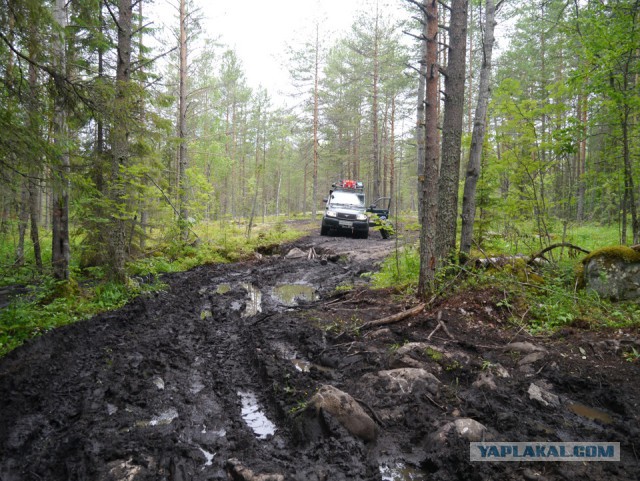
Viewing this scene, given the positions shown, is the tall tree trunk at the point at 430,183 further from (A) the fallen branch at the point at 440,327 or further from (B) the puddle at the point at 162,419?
(B) the puddle at the point at 162,419

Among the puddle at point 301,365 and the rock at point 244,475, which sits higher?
the puddle at point 301,365

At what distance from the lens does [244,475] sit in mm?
2529

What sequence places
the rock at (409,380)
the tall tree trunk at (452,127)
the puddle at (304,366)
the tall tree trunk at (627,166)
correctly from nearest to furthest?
1. the rock at (409,380)
2. the puddle at (304,366)
3. the tall tree trunk at (452,127)
4. the tall tree trunk at (627,166)

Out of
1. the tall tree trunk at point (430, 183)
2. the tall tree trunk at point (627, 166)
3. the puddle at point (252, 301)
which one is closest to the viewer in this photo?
the tall tree trunk at point (430, 183)

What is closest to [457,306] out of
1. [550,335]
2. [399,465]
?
[550,335]

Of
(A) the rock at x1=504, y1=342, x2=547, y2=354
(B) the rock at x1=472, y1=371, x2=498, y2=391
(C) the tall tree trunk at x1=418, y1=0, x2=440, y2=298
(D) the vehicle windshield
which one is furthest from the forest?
(D) the vehicle windshield

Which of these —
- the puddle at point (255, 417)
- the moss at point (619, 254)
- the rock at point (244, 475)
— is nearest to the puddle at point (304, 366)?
the puddle at point (255, 417)

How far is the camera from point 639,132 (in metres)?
7.53

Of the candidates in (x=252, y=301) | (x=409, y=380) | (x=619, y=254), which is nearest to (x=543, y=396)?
(x=409, y=380)

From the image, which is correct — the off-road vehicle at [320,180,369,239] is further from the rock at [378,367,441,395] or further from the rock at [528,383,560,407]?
the rock at [528,383,560,407]

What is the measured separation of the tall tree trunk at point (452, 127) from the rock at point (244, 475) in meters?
4.95

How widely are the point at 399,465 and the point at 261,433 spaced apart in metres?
1.22

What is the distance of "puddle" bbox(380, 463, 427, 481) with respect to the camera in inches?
104

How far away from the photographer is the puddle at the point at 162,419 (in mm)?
3201
